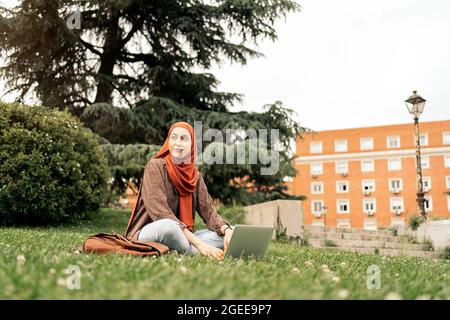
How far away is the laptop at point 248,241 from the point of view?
12.4 ft

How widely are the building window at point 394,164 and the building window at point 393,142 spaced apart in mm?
2760

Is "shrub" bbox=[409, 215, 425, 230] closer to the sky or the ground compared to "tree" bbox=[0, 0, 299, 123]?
closer to the ground

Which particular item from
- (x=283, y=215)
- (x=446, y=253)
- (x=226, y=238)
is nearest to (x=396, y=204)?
(x=446, y=253)

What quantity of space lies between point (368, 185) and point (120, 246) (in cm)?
4771

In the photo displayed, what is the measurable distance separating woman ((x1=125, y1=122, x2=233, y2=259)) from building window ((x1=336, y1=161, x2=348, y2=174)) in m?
46.6

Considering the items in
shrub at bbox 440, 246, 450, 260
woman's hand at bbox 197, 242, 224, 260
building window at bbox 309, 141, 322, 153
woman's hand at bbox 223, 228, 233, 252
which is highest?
building window at bbox 309, 141, 322, 153

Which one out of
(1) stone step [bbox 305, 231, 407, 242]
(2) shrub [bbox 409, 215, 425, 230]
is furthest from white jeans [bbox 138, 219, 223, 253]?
(2) shrub [bbox 409, 215, 425, 230]

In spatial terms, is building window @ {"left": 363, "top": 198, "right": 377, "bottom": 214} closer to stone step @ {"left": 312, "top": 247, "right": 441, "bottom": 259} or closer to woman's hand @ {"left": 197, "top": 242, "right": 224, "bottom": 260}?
stone step @ {"left": 312, "top": 247, "right": 441, "bottom": 259}

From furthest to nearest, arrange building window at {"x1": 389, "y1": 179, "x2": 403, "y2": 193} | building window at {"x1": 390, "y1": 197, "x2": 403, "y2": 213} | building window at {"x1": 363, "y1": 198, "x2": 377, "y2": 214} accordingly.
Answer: building window at {"x1": 363, "y1": 198, "x2": 377, "y2": 214} < building window at {"x1": 389, "y1": 179, "x2": 403, "y2": 193} < building window at {"x1": 390, "y1": 197, "x2": 403, "y2": 213}

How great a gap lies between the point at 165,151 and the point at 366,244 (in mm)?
6957

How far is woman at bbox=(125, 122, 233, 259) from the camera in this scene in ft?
13.8

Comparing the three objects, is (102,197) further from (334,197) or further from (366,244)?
(334,197)

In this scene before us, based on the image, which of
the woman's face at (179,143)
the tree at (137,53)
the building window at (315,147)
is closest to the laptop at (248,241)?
the woman's face at (179,143)
